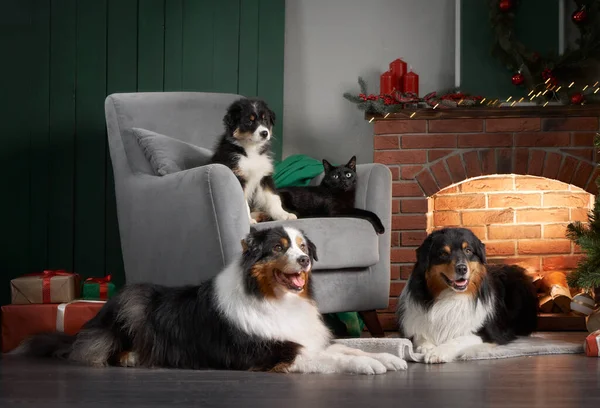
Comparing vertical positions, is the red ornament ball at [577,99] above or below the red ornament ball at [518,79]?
below

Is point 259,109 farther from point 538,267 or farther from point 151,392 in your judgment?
point 538,267

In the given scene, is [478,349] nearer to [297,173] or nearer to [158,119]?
[297,173]

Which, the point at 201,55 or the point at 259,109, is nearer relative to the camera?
the point at 259,109

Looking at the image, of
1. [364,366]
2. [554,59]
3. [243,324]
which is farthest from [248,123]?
[554,59]

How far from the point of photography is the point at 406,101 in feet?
16.5

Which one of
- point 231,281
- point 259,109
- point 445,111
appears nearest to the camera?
point 231,281

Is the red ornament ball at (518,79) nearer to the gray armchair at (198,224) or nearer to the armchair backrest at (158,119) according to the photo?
Result: the gray armchair at (198,224)

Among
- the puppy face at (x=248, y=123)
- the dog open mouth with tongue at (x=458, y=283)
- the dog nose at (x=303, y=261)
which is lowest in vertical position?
the dog open mouth with tongue at (x=458, y=283)

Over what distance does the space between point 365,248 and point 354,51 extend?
1.92m

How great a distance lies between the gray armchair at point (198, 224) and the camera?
361 centimetres

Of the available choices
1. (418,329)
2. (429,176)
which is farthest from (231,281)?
(429,176)

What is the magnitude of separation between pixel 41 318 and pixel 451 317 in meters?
1.93

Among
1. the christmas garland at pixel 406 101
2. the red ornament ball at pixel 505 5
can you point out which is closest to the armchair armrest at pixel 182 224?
the christmas garland at pixel 406 101

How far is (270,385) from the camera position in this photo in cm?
271
